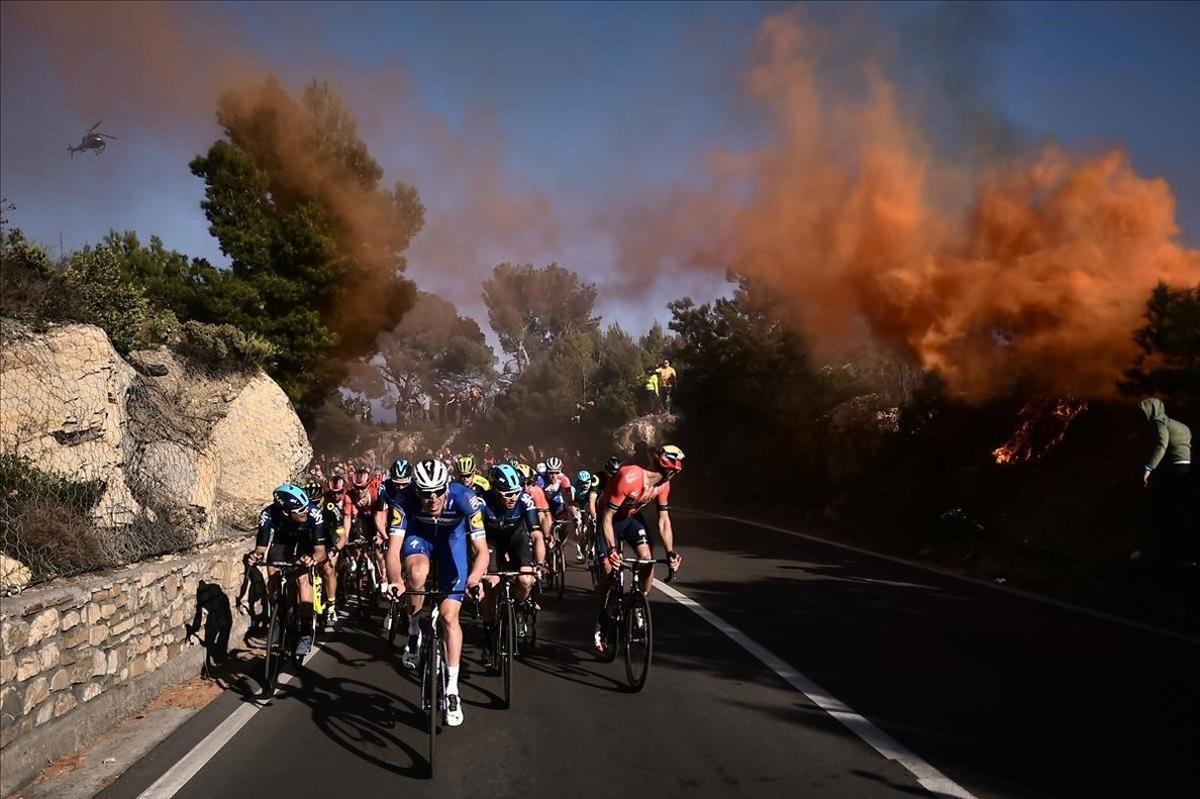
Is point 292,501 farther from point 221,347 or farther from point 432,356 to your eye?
point 432,356

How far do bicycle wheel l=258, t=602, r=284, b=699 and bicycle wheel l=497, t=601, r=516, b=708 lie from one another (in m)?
1.78

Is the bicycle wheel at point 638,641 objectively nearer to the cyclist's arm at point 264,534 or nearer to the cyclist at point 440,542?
the cyclist at point 440,542

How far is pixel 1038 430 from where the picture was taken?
1756 centimetres

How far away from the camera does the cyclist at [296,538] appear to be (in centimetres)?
761

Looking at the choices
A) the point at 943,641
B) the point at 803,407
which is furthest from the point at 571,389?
the point at 943,641

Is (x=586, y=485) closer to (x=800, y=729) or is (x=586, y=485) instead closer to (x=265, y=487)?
(x=800, y=729)

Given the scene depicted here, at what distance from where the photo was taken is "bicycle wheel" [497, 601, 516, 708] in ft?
20.8

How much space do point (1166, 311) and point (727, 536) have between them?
409 inches

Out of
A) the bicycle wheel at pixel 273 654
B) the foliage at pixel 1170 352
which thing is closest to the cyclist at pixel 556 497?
the bicycle wheel at pixel 273 654

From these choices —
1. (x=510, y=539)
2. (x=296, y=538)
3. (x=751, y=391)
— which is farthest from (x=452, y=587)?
(x=751, y=391)

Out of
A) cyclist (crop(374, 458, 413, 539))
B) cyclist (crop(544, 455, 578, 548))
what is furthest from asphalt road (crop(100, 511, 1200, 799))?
cyclist (crop(544, 455, 578, 548))

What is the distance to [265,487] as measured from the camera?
17.7m

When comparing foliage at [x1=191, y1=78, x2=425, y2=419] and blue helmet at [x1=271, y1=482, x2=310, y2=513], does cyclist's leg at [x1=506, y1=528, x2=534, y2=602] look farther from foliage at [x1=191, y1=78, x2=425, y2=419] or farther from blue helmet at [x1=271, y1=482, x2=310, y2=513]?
foliage at [x1=191, y1=78, x2=425, y2=419]

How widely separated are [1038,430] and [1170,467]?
26.1ft
